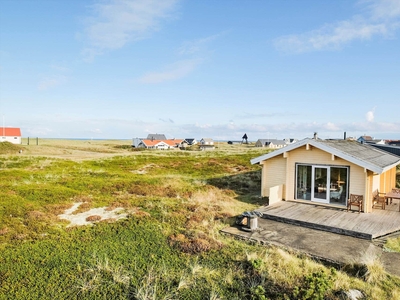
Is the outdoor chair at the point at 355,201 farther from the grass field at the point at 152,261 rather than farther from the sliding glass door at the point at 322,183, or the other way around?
the grass field at the point at 152,261

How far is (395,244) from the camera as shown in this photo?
8609 mm

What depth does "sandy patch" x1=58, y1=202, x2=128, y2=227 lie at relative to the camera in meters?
11.3

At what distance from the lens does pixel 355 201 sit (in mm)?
12242

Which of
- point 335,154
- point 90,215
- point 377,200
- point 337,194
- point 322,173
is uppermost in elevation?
point 335,154

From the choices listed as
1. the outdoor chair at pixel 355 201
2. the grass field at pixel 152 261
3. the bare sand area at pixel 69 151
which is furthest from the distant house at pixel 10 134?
the outdoor chair at pixel 355 201

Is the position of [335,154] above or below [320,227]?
above

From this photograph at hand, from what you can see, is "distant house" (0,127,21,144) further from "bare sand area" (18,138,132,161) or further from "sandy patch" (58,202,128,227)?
"sandy patch" (58,202,128,227)

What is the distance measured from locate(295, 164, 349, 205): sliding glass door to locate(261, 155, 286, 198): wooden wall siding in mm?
871

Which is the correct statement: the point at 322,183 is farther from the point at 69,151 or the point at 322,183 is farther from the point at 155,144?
the point at 155,144

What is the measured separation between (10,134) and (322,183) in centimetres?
8474

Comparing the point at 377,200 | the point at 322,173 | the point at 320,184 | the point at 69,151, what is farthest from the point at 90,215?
the point at 69,151

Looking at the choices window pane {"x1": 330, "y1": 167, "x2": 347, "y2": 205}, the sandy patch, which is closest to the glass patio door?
window pane {"x1": 330, "y1": 167, "x2": 347, "y2": 205}

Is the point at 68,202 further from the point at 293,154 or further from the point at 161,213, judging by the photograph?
the point at 293,154

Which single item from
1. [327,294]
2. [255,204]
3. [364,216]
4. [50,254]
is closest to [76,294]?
[50,254]
